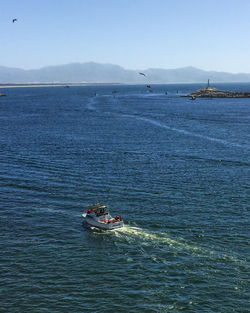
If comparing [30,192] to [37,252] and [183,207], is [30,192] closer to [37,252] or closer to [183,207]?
[37,252]

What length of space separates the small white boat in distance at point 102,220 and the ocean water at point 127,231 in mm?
1143

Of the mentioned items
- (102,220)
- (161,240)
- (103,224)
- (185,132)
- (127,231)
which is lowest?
(161,240)

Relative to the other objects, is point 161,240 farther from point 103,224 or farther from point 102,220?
point 102,220

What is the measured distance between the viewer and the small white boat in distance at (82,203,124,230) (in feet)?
156

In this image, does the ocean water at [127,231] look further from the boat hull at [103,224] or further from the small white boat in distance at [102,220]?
the small white boat in distance at [102,220]

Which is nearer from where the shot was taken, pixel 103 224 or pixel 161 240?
pixel 161 240

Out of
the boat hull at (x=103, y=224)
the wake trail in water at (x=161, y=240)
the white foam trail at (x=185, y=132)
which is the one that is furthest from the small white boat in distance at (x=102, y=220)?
the white foam trail at (x=185, y=132)

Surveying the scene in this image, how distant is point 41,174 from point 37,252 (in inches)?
1198

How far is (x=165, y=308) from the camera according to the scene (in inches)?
1271

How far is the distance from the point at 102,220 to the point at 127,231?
384cm

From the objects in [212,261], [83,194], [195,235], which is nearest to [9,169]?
[83,194]

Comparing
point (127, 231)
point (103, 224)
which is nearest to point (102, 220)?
point (103, 224)

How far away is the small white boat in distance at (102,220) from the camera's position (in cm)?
4741

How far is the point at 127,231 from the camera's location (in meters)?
47.2
